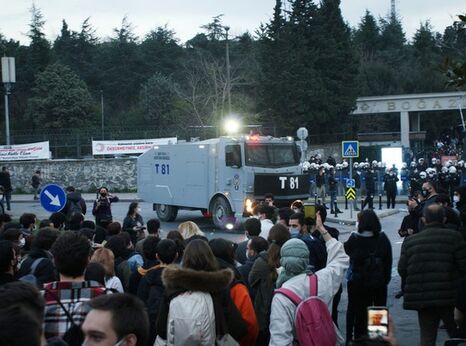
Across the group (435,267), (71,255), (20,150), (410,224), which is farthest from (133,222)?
(20,150)

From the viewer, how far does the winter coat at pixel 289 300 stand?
564 centimetres

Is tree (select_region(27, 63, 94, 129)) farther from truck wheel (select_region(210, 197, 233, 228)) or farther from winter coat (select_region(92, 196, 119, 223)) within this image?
winter coat (select_region(92, 196, 119, 223))

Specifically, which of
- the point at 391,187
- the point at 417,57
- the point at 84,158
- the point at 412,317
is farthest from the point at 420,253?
the point at 417,57

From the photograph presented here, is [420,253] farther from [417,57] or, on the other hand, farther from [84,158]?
[417,57]

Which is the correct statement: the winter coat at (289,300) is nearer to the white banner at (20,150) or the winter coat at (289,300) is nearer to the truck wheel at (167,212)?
the truck wheel at (167,212)

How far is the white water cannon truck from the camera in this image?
912 inches

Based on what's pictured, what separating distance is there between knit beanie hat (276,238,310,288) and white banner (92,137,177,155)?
3790cm

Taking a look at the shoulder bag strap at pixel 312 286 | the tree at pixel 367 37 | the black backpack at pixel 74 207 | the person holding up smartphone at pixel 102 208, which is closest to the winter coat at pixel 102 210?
the person holding up smartphone at pixel 102 208

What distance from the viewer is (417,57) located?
81688 mm

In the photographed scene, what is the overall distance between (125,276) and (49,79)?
50.8 metres

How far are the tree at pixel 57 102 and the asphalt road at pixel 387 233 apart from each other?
19.8 m

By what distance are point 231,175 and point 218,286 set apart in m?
18.2

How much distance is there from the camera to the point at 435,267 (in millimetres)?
7559

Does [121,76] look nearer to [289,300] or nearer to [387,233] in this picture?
[387,233]
